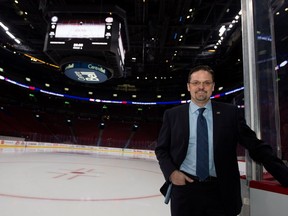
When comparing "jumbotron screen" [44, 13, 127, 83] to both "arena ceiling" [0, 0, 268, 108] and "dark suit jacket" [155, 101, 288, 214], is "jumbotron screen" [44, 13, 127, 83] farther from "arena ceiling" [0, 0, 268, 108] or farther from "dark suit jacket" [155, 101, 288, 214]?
"dark suit jacket" [155, 101, 288, 214]

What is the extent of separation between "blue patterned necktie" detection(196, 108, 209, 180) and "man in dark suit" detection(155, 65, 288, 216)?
1cm

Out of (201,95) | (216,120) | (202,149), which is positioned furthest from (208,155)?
(201,95)

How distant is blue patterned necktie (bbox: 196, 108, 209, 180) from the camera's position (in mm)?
1287

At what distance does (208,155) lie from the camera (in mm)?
1312

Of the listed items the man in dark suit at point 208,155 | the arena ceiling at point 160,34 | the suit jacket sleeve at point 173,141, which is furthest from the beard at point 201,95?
the arena ceiling at point 160,34

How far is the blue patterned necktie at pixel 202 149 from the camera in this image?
1.29 metres

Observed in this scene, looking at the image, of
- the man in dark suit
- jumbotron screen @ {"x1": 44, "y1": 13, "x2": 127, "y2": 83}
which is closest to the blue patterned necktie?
the man in dark suit

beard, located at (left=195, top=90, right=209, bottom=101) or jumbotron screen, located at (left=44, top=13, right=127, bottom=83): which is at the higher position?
jumbotron screen, located at (left=44, top=13, right=127, bottom=83)

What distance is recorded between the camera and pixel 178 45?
11805 millimetres

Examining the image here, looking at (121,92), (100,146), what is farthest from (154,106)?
(100,146)

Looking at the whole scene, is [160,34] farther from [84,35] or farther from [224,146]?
[224,146]

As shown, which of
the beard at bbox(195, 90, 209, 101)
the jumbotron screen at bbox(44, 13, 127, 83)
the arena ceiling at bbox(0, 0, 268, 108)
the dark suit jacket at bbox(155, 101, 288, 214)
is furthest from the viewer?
the arena ceiling at bbox(0, 0, 268, 108)

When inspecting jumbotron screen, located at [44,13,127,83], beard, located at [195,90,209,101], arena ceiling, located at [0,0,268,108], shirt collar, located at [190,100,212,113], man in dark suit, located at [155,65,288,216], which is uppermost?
arena ceiling, located at [0,0,268,108]

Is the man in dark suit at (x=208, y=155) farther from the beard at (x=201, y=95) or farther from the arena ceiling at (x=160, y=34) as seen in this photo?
the arena ceiling at (x=160, y=34)
